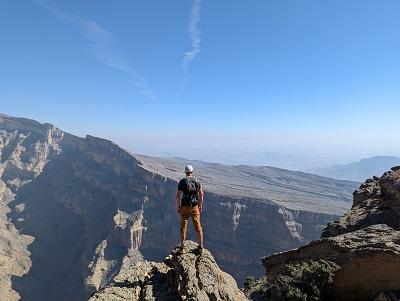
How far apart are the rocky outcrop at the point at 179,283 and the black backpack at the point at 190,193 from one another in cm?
198

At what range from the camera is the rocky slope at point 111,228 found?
103 m

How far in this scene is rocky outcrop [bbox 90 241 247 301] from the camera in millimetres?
13641

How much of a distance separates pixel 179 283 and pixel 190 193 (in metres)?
3.39

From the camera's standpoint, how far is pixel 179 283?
46.3 ft

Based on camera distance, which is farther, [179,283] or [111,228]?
[111,228]

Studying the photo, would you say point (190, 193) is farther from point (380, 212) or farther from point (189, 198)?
point (380, 212)

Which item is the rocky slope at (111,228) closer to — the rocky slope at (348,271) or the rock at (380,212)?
the rock at (380,212)

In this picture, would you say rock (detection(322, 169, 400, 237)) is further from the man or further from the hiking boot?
the hiking boot

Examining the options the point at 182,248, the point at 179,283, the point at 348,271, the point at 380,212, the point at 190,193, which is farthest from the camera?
the point at 380,212

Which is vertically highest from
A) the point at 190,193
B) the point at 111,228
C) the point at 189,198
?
the point at 190,193

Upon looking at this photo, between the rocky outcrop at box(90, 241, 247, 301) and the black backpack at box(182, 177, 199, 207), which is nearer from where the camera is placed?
the rocky outcrop at box(90, 241, 247, 301)

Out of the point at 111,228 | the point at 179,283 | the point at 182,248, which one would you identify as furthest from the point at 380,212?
the point at 111,228

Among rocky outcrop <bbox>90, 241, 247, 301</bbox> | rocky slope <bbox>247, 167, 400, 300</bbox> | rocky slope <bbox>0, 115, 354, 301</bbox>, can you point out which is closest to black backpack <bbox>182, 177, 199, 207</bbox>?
rocky outcrop <bbox>90, 241, 247, 301</bbox>

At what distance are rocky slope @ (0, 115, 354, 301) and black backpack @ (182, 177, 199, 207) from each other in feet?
284
